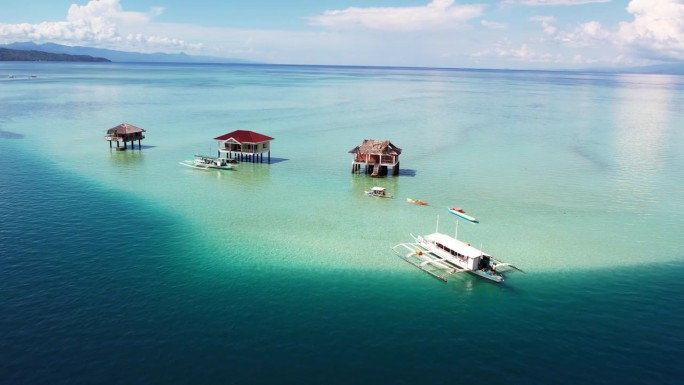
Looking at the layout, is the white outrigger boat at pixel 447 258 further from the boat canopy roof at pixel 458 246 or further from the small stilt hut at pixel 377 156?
the small stilt hut at pixel 377 156

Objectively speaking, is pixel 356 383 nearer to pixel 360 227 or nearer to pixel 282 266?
pixel 282 266

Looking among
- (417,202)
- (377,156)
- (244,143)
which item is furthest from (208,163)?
(417,202)

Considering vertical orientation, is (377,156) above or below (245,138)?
below

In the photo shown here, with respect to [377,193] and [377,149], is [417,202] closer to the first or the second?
[377,193]

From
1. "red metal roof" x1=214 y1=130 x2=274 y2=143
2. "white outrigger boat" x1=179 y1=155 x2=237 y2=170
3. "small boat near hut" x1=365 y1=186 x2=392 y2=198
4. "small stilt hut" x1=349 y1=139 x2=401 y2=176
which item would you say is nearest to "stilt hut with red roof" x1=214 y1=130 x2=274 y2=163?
"red metal roof" x1=214 y1=130 x2=274 y2=143

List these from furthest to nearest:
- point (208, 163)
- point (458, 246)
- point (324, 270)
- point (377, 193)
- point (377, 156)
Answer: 1. point (208, 163)
2. point (377, 156)
3. point (377, 193)
4. point (458, 246)
5. point (324, 270)

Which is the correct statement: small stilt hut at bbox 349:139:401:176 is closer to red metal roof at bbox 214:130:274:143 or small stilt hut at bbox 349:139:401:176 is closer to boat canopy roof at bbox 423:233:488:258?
red metal roof at bbox 214:130:274:143

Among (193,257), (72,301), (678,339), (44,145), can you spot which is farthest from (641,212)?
(44,145)
